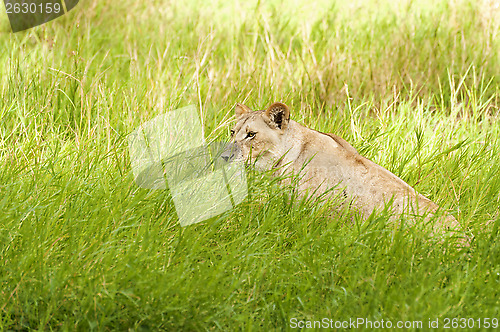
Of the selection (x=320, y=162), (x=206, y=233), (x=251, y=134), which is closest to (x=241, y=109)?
(x=251, y=134)

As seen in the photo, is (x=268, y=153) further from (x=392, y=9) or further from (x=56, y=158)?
(x=392, y=9)

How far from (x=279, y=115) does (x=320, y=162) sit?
1.40ft

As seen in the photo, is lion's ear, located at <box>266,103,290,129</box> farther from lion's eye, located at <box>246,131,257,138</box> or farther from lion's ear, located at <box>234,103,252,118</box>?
lion's ear, located at <box>234,103,252,118</box>

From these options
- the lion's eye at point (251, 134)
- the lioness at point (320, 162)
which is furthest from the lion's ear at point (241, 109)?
the lion's eye at point (251, 134)

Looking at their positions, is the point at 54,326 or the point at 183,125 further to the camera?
the point at 183,125

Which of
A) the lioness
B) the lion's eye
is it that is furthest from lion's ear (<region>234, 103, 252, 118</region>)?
the lion's eye

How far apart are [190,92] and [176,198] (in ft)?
6.98

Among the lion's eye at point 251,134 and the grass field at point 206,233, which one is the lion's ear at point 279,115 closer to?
the lion's eye at point 251,134

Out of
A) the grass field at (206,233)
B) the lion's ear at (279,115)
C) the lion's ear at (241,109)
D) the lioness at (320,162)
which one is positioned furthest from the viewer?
the lion's ear at (241,109)

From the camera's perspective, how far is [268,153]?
380 centimetres

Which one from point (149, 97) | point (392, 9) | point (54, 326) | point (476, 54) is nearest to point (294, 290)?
point (54, 326)

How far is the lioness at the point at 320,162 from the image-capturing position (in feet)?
11.3

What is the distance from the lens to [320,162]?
143 inches

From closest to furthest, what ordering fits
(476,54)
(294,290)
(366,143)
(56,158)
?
(294,290) < (56,158) < (366,143) < (476,54)
